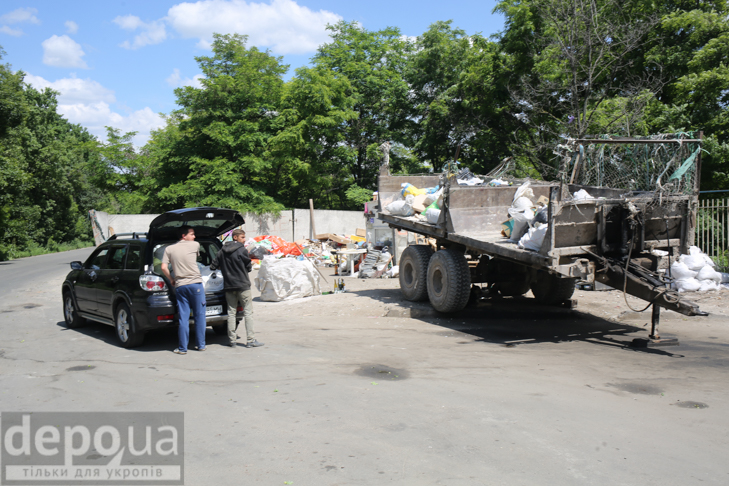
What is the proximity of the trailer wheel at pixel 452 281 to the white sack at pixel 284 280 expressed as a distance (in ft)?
10.6

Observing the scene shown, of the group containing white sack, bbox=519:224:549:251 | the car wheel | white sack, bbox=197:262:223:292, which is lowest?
the car wheel

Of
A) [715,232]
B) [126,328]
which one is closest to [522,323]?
[126,328]

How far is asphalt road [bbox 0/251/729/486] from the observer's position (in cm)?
370

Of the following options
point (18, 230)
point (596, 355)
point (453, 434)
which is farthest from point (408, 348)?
point (18, 230)

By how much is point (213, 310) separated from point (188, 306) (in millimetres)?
588

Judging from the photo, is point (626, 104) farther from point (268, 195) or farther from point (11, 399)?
point (268, 195)

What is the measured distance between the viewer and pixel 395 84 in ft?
107

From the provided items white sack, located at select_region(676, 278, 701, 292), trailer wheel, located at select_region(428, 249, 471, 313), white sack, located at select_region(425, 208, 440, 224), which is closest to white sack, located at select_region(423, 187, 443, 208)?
white sack, located at select_region(425, 208, 440, 224)

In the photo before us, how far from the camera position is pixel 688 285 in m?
11.6

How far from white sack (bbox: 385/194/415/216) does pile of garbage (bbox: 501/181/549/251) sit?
2.38 m

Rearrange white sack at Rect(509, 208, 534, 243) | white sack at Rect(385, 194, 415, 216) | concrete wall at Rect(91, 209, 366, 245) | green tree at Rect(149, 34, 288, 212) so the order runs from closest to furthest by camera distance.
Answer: white sack at Rect(509, 208, 534, 243), white sack at Rect(385, 194, 415, 216), concrete wall at Rect(91, 209, 366, 245), green tree at Rect(149, 34, 288, 212)

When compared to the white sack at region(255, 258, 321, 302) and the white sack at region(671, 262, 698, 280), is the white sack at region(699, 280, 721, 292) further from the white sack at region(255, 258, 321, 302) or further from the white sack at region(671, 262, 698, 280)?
the white sack at region(255, 258, 321, 302)

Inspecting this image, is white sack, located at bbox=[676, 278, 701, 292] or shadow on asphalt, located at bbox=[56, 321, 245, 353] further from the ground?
white sack, located at bbox=[676, 278, 701, 292]

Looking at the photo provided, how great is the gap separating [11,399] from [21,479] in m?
1.88
